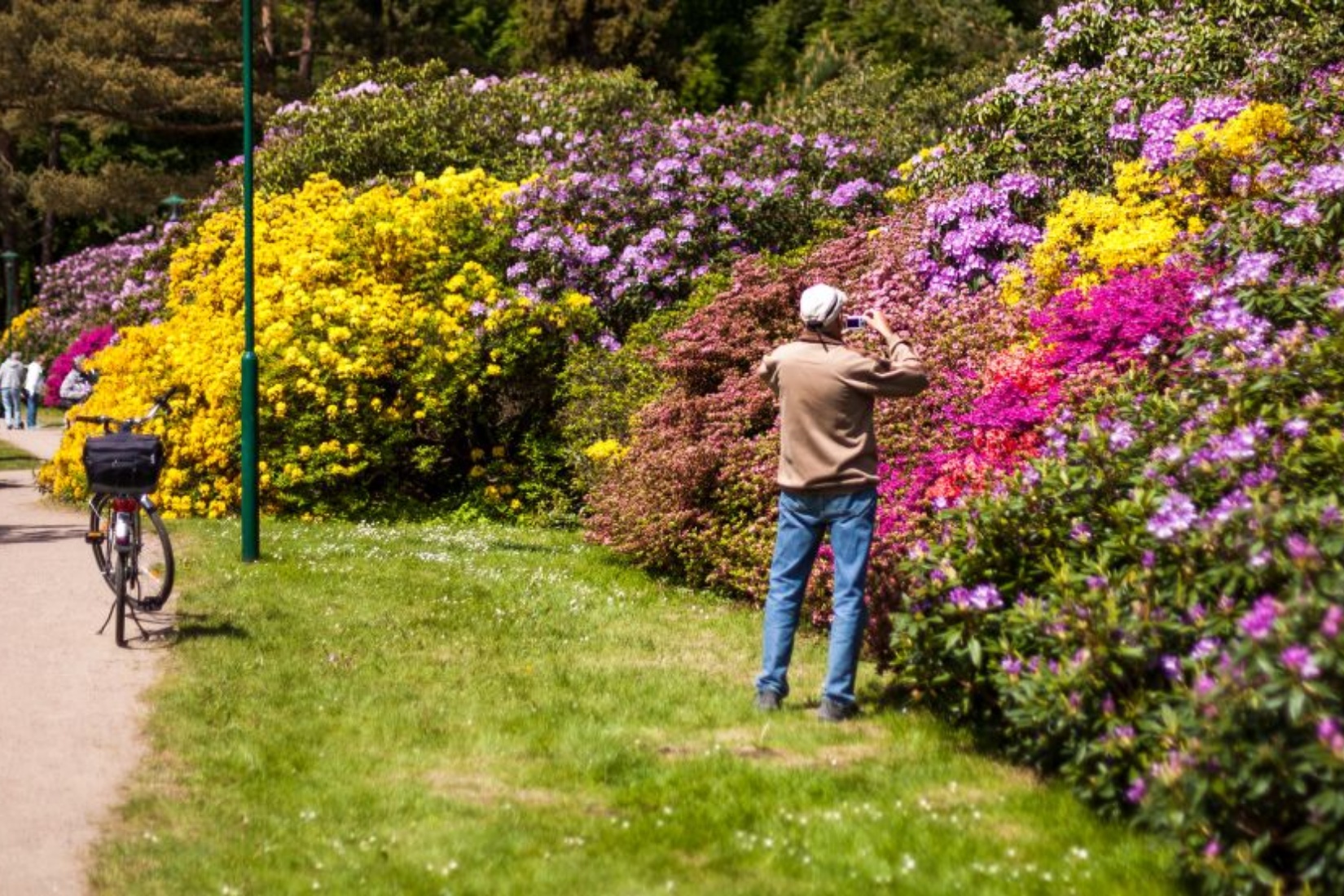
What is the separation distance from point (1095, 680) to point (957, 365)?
4.82 meters

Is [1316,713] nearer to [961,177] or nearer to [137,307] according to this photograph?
[961,177]

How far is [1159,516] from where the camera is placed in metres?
5.79

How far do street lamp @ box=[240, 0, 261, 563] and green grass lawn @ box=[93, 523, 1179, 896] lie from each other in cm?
195

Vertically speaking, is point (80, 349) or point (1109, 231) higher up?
point (1109, 231)

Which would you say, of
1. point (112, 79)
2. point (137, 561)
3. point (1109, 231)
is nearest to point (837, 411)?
point (1109, 231)

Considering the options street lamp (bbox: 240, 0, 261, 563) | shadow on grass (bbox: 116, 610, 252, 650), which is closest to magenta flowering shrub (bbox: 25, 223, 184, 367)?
street lamp (bbox: 240, 0, 261, 563)

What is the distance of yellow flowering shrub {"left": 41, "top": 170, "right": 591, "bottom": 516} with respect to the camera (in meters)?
16.0

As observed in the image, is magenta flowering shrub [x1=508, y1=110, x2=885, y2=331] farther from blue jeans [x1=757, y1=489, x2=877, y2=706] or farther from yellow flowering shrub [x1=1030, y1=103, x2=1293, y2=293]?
blue jeans [x1=757, y1=489, x2=877, y2=706]

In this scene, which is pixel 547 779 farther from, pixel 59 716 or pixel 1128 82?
pixel 1128 82

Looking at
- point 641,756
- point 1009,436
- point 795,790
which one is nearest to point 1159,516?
point 795,790

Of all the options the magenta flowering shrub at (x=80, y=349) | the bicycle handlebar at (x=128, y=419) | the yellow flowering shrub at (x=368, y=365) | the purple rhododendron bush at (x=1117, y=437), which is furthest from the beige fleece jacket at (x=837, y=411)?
the magenta flowering shrub at (x=80, y=349)

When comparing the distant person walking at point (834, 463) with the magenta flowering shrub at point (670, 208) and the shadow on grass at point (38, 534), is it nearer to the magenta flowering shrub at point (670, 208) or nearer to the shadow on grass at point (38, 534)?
the shadow on grass at point (38, 534)

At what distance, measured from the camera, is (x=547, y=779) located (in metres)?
6.31

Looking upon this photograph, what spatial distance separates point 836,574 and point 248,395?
21.1 ft
